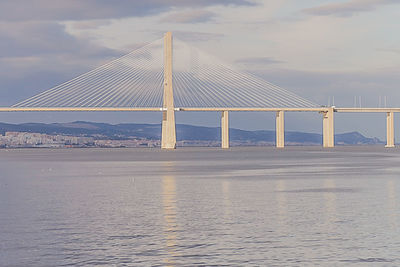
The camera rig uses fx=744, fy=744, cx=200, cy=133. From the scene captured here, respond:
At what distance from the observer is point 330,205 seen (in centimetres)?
2520

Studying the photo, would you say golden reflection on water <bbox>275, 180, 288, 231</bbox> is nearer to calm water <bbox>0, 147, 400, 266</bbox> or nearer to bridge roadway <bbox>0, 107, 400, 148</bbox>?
calm water <bbox>0, 147, 400, 266</bbox>

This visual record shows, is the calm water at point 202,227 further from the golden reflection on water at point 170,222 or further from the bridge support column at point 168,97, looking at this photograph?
the bridge support column at point 168,97

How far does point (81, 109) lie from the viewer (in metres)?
109

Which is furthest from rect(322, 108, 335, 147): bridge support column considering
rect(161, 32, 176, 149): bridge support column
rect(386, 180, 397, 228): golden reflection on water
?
rect(386, 180, 397, 228): golden reflection on water

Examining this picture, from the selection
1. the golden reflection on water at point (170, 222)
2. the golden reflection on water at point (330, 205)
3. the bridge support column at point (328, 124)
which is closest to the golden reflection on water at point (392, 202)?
the golden reflection on water at point (330, 205)

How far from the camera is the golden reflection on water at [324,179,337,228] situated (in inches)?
821

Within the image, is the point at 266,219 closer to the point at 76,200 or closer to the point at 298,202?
the point at 298,202

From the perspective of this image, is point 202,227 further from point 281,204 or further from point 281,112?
point 281,112

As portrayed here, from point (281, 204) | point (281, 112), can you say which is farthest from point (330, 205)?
point (281, 112)

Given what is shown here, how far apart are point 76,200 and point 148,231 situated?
9.67 meters

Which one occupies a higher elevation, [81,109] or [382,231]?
[81,109]

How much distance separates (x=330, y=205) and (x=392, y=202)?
2.52 m

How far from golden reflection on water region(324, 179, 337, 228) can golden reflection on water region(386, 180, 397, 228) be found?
1591 millimetres

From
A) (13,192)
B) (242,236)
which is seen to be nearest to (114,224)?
(242,236)
